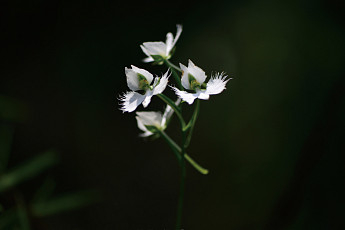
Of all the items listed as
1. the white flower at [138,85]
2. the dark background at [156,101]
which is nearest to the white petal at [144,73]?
the white flower at [138,85]

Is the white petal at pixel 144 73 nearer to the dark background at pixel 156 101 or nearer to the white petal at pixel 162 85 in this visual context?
the white petal at pixel 162 85

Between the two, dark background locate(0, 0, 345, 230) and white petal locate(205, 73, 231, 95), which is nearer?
white petal locate(205, 73, 231, 95)

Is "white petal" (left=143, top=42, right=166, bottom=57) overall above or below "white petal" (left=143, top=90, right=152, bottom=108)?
above
